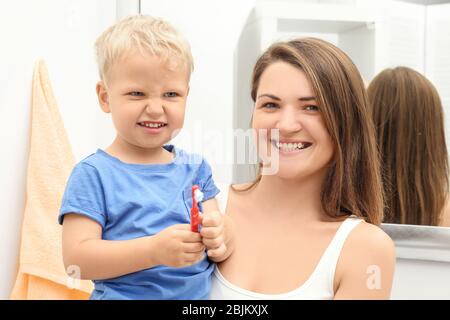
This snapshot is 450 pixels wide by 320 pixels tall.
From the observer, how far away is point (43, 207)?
3.49ft

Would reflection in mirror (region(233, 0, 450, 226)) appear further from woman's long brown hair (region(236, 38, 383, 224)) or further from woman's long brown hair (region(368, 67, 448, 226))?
woman's long brown hair (region(236, 38, 383, 224))

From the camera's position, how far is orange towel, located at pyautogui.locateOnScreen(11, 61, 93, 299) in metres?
1.05

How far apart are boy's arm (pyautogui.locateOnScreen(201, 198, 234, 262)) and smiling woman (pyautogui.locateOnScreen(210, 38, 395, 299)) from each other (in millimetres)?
21

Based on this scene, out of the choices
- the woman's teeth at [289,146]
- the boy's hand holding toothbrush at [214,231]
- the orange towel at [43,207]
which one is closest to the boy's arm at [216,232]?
the boy's hand holding toothbrush at [214,231]

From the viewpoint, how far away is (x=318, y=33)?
4.43 ft

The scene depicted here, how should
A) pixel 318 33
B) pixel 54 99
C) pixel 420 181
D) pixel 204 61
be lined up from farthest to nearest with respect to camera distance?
pixel 204 61
pixel 318 33
pixel 420 181
pixel 54 99

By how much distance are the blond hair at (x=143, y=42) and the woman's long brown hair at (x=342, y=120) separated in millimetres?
139

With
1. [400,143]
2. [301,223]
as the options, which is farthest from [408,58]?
[301,223]

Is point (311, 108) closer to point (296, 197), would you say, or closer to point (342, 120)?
point (342, 120)

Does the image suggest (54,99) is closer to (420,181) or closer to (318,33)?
(318,33)

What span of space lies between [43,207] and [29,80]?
237 mm

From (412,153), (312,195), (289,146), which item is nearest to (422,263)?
(412,153)

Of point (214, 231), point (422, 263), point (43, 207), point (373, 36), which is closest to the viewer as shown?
point (214, 231)
